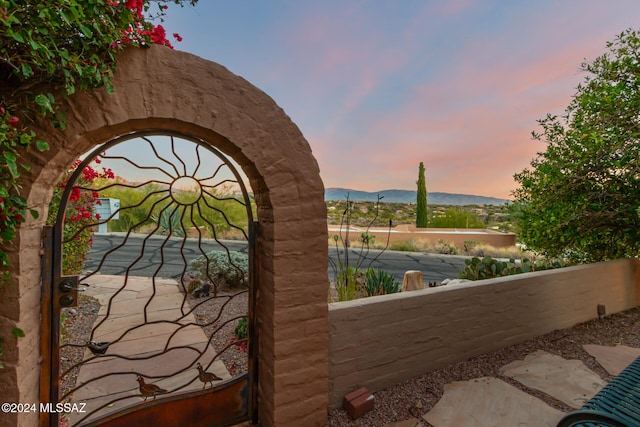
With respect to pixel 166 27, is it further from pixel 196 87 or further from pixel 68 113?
pixel 68 113

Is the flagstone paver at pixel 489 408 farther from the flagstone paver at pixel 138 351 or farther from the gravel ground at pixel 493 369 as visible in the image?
the flagstone paver at pixel 138 351

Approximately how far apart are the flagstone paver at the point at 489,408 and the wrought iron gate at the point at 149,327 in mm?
1285

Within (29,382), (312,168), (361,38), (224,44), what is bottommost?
(29,382)

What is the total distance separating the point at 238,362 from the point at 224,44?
16.0 ft

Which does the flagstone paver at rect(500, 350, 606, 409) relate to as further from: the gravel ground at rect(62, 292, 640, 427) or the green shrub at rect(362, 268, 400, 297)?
the green shrub at rect(362, 268, 400, 297)

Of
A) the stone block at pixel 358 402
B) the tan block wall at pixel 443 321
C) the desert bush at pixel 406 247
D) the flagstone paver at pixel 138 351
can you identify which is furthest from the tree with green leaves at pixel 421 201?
the stone block at pixel 358 402

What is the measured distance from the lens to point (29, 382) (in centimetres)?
117

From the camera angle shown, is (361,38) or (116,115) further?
(361,38)

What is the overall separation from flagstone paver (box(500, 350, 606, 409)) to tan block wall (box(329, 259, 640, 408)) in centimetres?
25

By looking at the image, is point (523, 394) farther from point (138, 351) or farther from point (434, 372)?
point (138, 351)

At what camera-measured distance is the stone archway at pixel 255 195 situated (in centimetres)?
114

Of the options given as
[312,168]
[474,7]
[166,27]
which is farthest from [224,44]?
[312,168]

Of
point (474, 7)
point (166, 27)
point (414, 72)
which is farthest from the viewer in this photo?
point (414, 72)

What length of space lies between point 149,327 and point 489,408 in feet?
11.3
